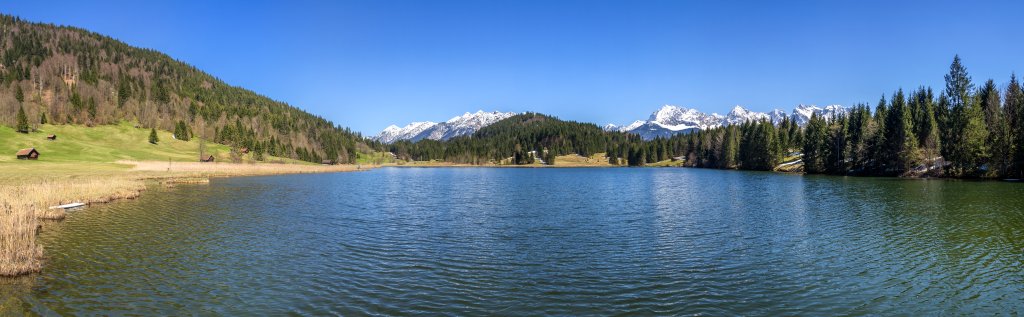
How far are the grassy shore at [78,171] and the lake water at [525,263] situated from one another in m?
1.96

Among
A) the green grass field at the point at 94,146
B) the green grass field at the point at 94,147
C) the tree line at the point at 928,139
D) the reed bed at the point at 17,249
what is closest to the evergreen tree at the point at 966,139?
the tree line at the point at 928,139

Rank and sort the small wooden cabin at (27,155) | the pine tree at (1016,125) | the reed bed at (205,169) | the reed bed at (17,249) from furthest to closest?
the small wooden cabin at (27,155) → the reed bed at (205,169) → the pine tree at (1016,125) → the reed bed at (17,249)

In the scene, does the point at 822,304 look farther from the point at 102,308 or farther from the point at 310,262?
the point at 102,308

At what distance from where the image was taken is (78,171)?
8181 cm

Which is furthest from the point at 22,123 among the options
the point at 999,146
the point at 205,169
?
the point at 999,146

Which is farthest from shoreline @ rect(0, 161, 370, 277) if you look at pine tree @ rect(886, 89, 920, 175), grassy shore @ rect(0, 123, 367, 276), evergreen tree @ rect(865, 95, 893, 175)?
evergreen tree @ rect(865, 95, 893, 175)

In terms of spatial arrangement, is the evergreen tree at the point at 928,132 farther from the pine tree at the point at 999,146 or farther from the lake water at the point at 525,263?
the lake water at the point at 525,263

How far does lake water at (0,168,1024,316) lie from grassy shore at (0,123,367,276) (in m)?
1.96

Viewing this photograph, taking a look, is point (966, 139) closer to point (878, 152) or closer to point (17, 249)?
point (878, 152)

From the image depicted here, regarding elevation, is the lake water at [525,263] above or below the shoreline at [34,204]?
below

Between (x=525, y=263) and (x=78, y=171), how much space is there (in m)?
91.2

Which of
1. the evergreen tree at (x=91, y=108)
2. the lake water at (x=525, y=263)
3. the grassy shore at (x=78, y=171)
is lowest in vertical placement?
the lake water at (x=525, y=263)

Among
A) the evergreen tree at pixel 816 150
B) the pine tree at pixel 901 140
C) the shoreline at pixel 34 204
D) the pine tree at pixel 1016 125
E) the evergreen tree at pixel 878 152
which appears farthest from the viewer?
the evergreen tree at pixel 816 150

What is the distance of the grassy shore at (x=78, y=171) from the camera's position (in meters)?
21.6
